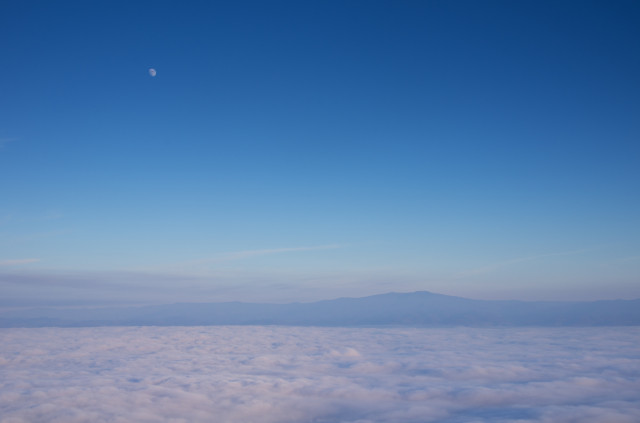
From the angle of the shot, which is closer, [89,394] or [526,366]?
[89,394]

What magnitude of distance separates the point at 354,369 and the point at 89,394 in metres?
11.6

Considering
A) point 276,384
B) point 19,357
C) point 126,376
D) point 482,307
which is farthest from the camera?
point 482,307

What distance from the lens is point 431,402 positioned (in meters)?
12.3

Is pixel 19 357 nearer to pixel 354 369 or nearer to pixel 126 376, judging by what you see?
pixel 126 376

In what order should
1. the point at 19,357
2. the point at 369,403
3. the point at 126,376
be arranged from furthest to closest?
the point at 19,357 < the point at 126,376 < the point at 369,403

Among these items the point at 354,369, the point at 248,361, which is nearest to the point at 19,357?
the point at 248,361

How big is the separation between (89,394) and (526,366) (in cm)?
1948

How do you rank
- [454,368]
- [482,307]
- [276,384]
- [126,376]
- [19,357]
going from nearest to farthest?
[276,384] → [126,376] → [454,368] → [19,357] → [482,307]

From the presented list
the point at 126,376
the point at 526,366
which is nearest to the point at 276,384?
the point at 126,376

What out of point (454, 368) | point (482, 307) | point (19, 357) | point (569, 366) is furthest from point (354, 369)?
point (482, 307)

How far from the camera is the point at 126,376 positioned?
1659 centimetres

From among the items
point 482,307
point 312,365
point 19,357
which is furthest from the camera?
point 482,307

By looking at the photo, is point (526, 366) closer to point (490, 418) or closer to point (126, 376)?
point (490, 418)

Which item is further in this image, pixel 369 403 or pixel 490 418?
pixel 369 403
